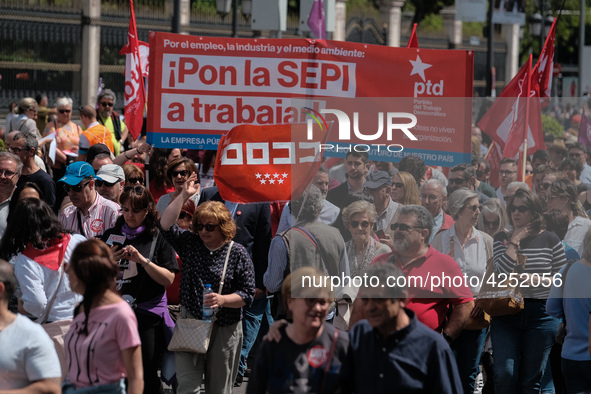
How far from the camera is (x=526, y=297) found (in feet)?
19.5

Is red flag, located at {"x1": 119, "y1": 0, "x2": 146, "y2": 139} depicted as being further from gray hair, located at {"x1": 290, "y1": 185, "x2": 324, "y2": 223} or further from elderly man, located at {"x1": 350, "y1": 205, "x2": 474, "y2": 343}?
elderly man, located at {"x1": 350, "y1": 205, "x2": 474, "y2": 343}

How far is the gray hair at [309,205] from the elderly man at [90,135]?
4.96 metres

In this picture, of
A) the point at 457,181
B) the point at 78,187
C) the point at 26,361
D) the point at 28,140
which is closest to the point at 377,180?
the point at 457,181

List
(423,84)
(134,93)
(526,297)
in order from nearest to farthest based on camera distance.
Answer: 1. (526,297)
2. (423,84)
3. (134,93)

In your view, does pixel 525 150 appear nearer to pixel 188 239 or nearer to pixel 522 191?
pixel 522 191

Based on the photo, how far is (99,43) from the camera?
1018 inches

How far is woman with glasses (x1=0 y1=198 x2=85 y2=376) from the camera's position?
5336 millimetres

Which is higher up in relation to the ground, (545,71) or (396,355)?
(545,71)

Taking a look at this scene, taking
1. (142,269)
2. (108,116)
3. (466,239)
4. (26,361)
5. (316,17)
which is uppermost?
(316,17)

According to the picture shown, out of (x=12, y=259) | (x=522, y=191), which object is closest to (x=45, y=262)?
(x=12, y=259)

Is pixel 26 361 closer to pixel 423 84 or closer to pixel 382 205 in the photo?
pixel 382 205

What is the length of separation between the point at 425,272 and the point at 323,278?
0.90 meters

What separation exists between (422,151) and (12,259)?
2495mm

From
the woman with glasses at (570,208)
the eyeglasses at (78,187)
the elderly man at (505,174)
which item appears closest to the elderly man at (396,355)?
the elderly man at (505,174)
